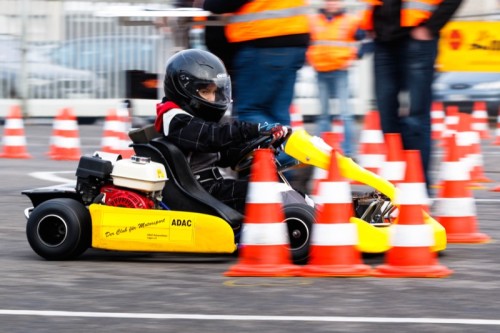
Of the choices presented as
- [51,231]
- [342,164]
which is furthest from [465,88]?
[51,231]

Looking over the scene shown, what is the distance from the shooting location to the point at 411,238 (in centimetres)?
683

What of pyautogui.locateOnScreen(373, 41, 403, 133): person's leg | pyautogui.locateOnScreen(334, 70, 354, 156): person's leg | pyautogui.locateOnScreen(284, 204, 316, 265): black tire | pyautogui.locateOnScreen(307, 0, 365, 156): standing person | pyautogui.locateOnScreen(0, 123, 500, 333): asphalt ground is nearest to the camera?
pyautogui.locateOnScreen(0, 123, 500, 333): asphalt ground

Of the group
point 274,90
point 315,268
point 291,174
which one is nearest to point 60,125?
point 274,90

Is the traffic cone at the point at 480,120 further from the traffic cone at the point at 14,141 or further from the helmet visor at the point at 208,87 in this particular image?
the helmet visor at the point at 208,87

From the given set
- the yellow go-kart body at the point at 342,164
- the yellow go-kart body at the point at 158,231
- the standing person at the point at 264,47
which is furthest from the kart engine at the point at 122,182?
the standing person at the point at 264,47

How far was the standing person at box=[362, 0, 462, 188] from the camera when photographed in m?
8.94

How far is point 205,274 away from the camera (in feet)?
22.6

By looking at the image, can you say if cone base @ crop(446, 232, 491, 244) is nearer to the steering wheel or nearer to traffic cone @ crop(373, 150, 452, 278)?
traffic cone @ crop(373, 150, 452, 278)

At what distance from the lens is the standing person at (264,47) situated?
9.16 metres

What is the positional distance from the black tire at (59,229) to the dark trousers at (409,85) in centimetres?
272

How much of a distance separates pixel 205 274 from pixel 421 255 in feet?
3.83

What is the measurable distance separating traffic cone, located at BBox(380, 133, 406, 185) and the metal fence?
554 inches

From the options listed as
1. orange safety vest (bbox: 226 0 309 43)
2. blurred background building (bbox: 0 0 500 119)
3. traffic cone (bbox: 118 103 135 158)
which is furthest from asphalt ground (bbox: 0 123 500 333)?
blurred background building (bbox: 0 0 500 119)

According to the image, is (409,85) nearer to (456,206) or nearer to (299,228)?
(456,206)
